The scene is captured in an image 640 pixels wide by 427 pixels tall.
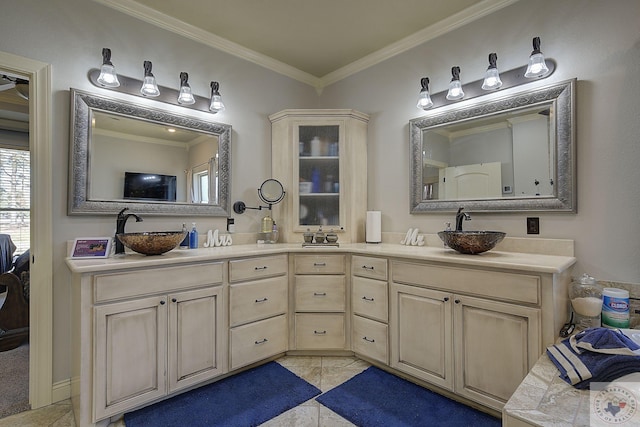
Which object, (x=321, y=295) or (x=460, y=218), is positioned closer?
(x=460, y=218)

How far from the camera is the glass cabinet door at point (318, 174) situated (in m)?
2.96

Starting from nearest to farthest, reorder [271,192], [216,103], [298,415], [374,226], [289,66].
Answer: [298,415] < [216,103] < [374,226] < [271,192] < [289,66]

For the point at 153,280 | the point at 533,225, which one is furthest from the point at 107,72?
the point at 533,225

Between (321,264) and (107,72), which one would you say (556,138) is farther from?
(107,72)

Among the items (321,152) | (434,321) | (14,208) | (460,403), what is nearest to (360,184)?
(321,152)

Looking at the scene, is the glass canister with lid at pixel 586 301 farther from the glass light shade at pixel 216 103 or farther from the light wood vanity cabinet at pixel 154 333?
the glass light shade at pixel 216 103

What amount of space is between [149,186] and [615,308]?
3.04 metres

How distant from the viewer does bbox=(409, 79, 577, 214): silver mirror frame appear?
76.2 inches

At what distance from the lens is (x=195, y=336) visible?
198cm

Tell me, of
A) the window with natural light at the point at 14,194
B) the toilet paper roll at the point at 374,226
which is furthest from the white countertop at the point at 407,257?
the window with natural light at the point at 14,194

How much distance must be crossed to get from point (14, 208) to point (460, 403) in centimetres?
596

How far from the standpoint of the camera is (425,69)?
8.78ft

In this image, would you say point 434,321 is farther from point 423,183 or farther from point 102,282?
point 102,282

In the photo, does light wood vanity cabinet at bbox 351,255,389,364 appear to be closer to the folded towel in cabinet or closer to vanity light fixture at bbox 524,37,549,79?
the folded towel in cabinet
